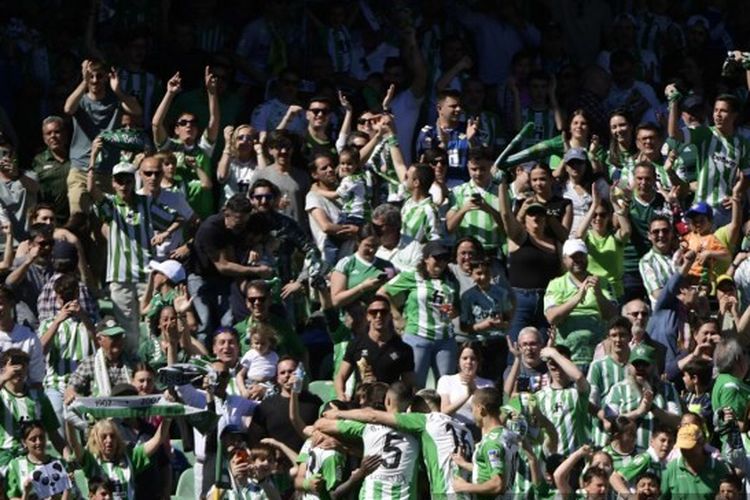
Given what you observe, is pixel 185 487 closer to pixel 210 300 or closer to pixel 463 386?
pixel 210 300

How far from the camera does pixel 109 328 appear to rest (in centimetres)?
2127

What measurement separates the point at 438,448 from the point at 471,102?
620cm

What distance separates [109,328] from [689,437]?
424 cm

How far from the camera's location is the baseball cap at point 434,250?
21953 mm

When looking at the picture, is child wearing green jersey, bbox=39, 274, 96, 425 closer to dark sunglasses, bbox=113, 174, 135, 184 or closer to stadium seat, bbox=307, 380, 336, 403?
dark sunglasses, bbox=113, 174, 135, 184

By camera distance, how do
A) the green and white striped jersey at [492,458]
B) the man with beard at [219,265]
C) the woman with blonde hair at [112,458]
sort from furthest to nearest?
the man with beard at [219,265], the woman with blonde hair at [112,458], the green and white striped jersey at [492,458]

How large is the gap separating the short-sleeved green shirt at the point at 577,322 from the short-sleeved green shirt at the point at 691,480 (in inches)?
63.7

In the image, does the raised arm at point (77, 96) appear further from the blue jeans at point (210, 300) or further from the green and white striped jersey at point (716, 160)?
the green and white striped jersey at point (716, 160)

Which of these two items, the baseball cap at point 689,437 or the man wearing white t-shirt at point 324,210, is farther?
the man wearing white t-shirt at point 324,210

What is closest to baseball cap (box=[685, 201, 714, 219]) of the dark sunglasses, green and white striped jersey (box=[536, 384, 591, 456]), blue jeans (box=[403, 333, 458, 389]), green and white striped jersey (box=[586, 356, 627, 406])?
green and white striped jersey (box=[586, 356, 627, 406])

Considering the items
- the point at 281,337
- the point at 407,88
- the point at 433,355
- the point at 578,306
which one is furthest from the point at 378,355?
the point at 407,88

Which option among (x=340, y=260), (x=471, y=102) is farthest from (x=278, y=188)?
(x=471, y=102)

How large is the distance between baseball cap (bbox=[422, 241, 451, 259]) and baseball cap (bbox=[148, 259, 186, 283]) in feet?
5.94

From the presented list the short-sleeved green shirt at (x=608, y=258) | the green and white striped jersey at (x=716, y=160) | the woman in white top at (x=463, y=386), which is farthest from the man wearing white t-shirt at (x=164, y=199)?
the green and white striped jersey at (x=716, y=160)
